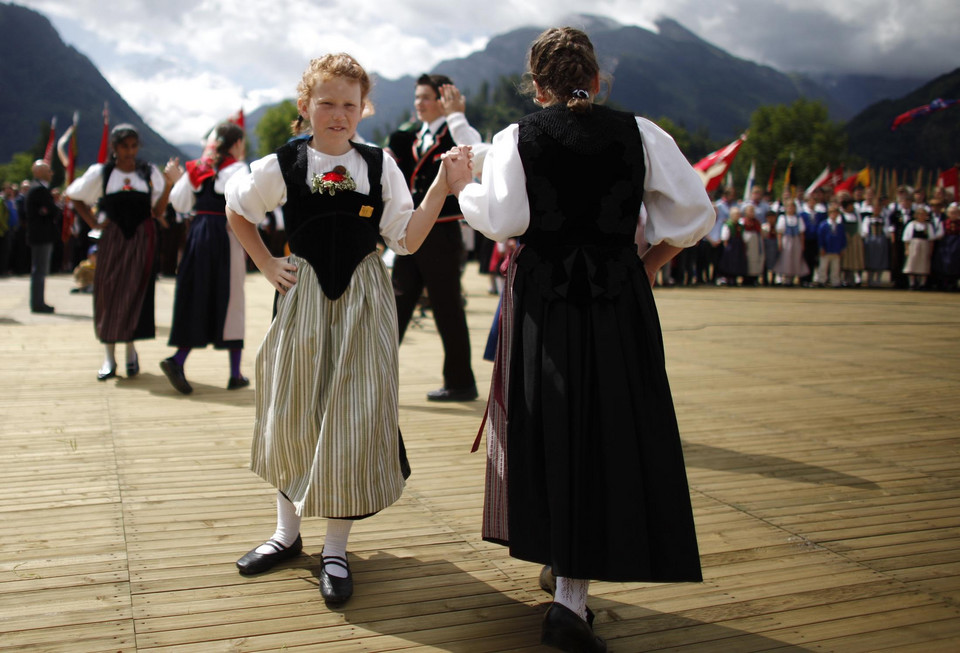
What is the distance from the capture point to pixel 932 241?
1537cm

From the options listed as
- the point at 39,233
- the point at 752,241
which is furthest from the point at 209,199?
the point at 752,241

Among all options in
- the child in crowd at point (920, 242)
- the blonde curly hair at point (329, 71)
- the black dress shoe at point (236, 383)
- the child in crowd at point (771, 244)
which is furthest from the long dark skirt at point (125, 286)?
the child in crowd at point (920, 242)

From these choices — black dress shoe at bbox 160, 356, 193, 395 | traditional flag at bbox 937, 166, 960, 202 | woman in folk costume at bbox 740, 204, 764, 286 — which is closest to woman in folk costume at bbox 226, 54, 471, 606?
black dress shoe at bbox 160, 356, 193, 395

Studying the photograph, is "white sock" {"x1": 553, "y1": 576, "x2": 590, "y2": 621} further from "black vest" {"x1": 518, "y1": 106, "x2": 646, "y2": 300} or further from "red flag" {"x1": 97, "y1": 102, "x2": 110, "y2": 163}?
"red flag" {"x1": 97, "y1": 102, "x2": 110, "y2": 163}

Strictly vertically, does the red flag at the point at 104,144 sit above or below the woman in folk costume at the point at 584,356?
A: above

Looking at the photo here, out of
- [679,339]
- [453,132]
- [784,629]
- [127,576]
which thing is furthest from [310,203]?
[679,339]

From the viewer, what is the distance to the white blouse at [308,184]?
8.47 ft

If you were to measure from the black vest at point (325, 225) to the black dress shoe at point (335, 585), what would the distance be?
81 centimetres

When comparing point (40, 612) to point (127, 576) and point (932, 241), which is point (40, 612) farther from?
point (932, 241)

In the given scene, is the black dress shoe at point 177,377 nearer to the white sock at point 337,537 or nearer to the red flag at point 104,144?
the white sock at point 337,537

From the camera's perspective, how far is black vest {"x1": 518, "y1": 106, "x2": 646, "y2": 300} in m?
2.18

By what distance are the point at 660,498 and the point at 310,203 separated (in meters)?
1.37

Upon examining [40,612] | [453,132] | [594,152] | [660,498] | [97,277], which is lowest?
[40,612]

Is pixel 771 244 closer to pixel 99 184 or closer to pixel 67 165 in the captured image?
pixel 67 165
